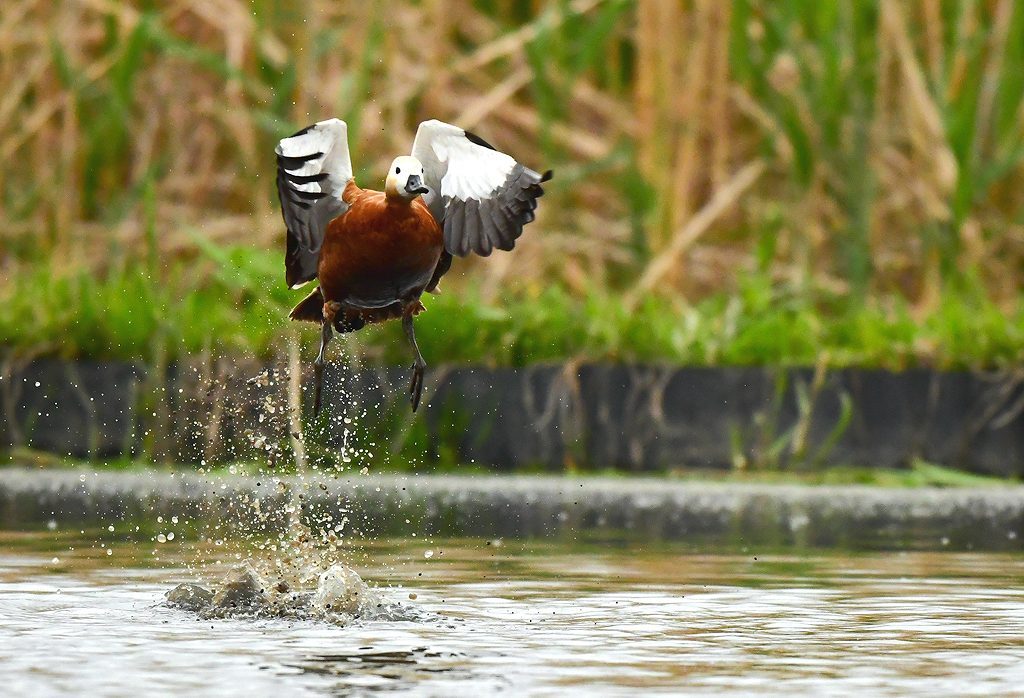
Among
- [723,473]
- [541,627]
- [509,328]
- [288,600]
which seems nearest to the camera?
[541,627]

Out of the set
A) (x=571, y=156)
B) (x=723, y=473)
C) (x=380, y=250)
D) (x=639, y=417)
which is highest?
(x=571, y=156)


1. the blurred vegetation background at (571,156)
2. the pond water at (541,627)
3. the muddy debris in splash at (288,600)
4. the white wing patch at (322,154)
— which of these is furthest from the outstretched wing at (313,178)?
the blurred vegetation background at (571,156)

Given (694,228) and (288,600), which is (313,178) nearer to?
(288,600)

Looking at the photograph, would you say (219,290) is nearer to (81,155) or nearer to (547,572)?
(81,155)

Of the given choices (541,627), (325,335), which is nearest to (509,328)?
(325,335)

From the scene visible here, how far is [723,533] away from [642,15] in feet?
12.1

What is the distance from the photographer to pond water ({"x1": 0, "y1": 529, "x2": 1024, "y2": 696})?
3.88m

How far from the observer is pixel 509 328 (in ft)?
26.9

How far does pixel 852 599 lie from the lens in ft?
16.8

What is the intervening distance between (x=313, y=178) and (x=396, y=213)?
41 centimetres

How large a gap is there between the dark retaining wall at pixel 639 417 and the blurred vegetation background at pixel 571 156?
9.8 inches

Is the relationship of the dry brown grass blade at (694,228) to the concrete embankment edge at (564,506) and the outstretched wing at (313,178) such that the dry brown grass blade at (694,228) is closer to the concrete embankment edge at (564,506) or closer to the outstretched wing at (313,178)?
the concrete embankment edge at (564,506)

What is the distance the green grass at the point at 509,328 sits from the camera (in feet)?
26.6

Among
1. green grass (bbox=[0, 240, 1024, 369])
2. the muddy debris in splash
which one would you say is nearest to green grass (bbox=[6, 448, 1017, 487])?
green grass (bbox=[0, 240, 1024, 369])
